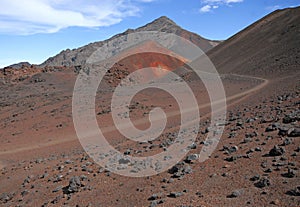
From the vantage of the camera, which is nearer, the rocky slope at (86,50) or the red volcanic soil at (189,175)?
the red volcanic soil at (189,175)

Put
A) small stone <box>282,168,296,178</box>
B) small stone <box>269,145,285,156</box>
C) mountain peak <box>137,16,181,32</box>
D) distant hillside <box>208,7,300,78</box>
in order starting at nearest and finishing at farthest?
1. small stone <box>282,168,296,178</box>
2. small stone <box>269,145,285,156</box>
3. distant hillside <box>208,7,300,78</box>
4. mountain peak <box>137,16,181,32</box>

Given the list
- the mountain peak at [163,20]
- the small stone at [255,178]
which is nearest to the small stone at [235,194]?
the small stone at [255,178]

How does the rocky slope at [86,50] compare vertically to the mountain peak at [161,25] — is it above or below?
below

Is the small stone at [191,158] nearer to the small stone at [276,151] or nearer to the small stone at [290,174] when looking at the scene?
the small stone at [276,151]

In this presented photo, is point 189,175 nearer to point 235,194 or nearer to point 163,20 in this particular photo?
point 235,194

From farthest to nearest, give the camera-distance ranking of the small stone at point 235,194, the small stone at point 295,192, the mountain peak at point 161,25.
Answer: the mountain peak at point 161,25 < the small stone at point 235,194 < the small stone at point 295,192

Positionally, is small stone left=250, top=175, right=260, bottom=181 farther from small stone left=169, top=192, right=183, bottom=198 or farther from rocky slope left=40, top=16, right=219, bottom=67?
rocky slope left=40, top=16, right=219, bottom=67

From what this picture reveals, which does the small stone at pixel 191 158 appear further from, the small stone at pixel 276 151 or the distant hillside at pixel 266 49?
the distant hillside at pixel 266 49

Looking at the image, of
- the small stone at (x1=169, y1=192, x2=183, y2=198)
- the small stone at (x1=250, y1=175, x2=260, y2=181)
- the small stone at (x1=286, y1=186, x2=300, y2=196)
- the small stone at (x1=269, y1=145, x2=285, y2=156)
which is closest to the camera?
the small stone at (x1=286, y1=186, x2=300, y2=196)

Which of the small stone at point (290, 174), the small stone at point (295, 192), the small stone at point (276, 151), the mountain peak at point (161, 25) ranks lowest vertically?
the small stone at point (295, 192)

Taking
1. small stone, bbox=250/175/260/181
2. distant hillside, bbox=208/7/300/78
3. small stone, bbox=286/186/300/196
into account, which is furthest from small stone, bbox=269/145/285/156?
distant hillside, bbox=208/7/300/78

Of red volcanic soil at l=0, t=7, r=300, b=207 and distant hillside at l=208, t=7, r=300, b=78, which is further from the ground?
distant hillside at l=208, t=7, r=300, b=78

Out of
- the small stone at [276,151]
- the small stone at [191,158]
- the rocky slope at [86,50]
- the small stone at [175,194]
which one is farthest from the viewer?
the rocky slope at [86,50]

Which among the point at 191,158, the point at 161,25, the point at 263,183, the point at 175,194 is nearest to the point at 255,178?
the point at 263,183
